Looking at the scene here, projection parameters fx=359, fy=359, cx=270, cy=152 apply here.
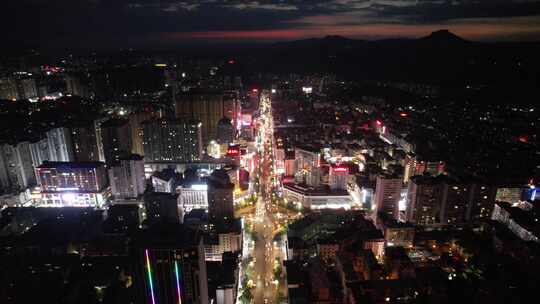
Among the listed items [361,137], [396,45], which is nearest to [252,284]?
[361,137]

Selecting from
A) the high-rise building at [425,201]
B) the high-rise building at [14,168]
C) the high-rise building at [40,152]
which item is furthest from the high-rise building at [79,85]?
the high-rise building at [425,201]

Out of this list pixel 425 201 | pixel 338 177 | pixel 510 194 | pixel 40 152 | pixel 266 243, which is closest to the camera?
pixel 266 243

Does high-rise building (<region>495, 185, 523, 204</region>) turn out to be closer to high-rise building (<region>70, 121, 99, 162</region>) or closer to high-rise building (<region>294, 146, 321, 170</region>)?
high-rise building (<region>294, 146, 321, 170</region>)

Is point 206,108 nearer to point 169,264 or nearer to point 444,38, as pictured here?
point 169,264

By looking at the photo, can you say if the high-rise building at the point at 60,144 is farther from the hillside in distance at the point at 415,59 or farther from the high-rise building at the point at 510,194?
the hillside in distance at the point at 415,59

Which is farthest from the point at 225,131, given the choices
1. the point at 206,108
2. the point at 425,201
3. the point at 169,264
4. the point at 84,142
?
the point at 169,264
